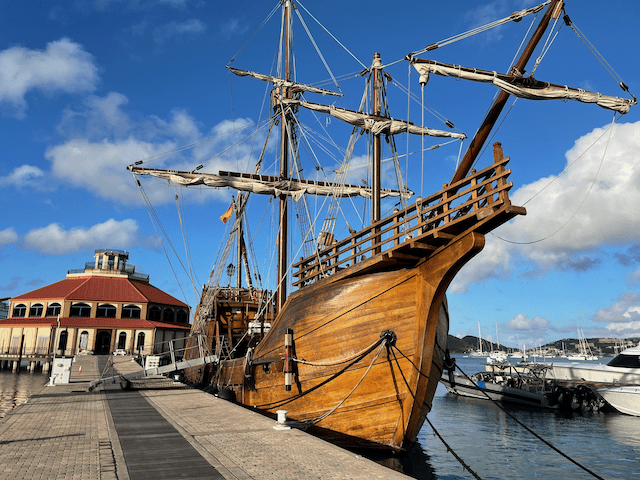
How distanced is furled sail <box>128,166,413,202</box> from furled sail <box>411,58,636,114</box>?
8.42 meters

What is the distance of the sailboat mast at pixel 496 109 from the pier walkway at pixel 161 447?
831 cm

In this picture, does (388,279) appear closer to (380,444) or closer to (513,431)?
(380,444)

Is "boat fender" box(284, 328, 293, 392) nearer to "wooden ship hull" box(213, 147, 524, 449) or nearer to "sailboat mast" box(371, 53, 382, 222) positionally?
"wooden ship hull" box(213, 147, 524, 449)

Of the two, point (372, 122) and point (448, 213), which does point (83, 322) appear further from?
point (448, 213)

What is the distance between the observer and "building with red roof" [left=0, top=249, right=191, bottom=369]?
4541 cm

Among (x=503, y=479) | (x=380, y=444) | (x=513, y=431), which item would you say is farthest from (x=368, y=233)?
(x=513, y=431)

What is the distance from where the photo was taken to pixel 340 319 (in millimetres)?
12109

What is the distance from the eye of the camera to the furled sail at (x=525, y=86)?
43.7 ft

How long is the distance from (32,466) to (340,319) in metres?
7.29

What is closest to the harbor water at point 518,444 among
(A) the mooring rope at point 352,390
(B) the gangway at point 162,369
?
(A) the mooring rope at point 352,390

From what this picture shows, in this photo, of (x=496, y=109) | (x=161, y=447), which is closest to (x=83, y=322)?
(x=161, y=447)

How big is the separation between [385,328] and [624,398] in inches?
857

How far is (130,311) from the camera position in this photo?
164ft

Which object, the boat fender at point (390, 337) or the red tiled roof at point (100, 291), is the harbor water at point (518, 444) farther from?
the red tiled roof at point (100, 291)
